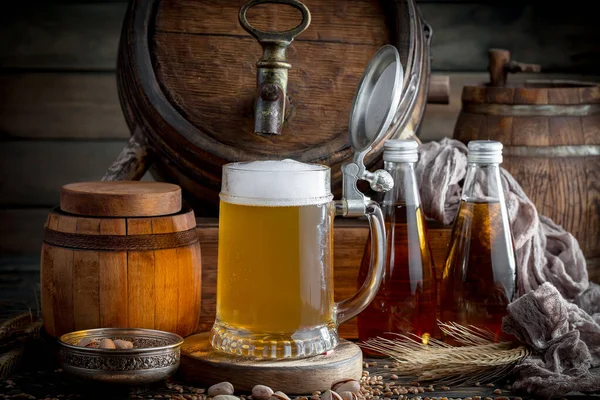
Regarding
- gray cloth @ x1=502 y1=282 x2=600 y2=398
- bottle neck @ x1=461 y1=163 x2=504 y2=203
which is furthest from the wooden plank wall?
gray cloth @ x1=502 y1=282 x2=600 y2=398

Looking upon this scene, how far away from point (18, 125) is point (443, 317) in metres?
1.24

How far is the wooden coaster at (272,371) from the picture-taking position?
1239 millimetres

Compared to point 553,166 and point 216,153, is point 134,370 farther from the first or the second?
point 553,166

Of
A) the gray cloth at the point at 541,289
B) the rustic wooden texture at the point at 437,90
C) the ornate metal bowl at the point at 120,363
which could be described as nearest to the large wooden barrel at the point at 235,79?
the gray cloth at the point at 541,289

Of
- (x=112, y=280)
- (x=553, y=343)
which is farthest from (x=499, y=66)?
(x=112, y=280)

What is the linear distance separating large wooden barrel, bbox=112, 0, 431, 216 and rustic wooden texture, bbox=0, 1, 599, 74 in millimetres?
578

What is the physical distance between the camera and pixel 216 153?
156 cm

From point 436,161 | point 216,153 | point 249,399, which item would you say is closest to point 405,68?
point 436,161

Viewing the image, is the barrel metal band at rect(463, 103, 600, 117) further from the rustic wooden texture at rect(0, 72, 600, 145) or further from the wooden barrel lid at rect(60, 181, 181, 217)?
the wooden barrel lid at rect(60, 181, 181, 217)

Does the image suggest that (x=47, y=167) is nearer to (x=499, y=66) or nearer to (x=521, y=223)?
(x=499, y=66)

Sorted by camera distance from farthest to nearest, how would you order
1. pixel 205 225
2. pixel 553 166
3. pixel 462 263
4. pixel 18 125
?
1. pixel 18 125
2. pixel 553 166
3. pixel 205 225
4. pixel 462 263

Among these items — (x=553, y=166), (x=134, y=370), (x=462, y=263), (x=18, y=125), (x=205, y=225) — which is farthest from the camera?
(x=18, y=125)

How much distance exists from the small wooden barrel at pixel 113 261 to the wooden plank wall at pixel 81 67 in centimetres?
92

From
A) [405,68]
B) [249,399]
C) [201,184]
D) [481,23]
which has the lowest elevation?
[249,399]
